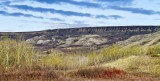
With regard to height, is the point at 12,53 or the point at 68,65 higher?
the point at 12,53

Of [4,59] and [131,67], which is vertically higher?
[4,59]

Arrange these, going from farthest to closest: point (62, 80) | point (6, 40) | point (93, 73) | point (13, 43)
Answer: point (13, 43), point (6, 40), point (93, 73), point (62, 80)

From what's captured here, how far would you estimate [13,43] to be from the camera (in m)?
76.6

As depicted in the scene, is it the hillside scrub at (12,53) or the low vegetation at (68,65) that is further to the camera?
the hillside scrub at (12,53)

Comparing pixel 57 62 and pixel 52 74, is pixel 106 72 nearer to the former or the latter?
pixel 52 74

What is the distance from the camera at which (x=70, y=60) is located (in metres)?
136

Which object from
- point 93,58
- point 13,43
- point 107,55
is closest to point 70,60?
point 93,58

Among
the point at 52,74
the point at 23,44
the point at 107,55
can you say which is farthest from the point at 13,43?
the point at 107,55

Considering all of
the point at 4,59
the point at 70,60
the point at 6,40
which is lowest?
the point at 70,60

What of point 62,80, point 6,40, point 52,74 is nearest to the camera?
point 62,80

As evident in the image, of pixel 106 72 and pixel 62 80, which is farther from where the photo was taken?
pixel 106 72

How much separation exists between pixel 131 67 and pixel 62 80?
181 feet

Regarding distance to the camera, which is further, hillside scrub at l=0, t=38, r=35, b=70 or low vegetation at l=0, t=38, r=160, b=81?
hillside scrub at l=0, t=38, r=35, b=70

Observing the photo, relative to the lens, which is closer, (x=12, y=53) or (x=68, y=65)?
(x=12, y=53)
